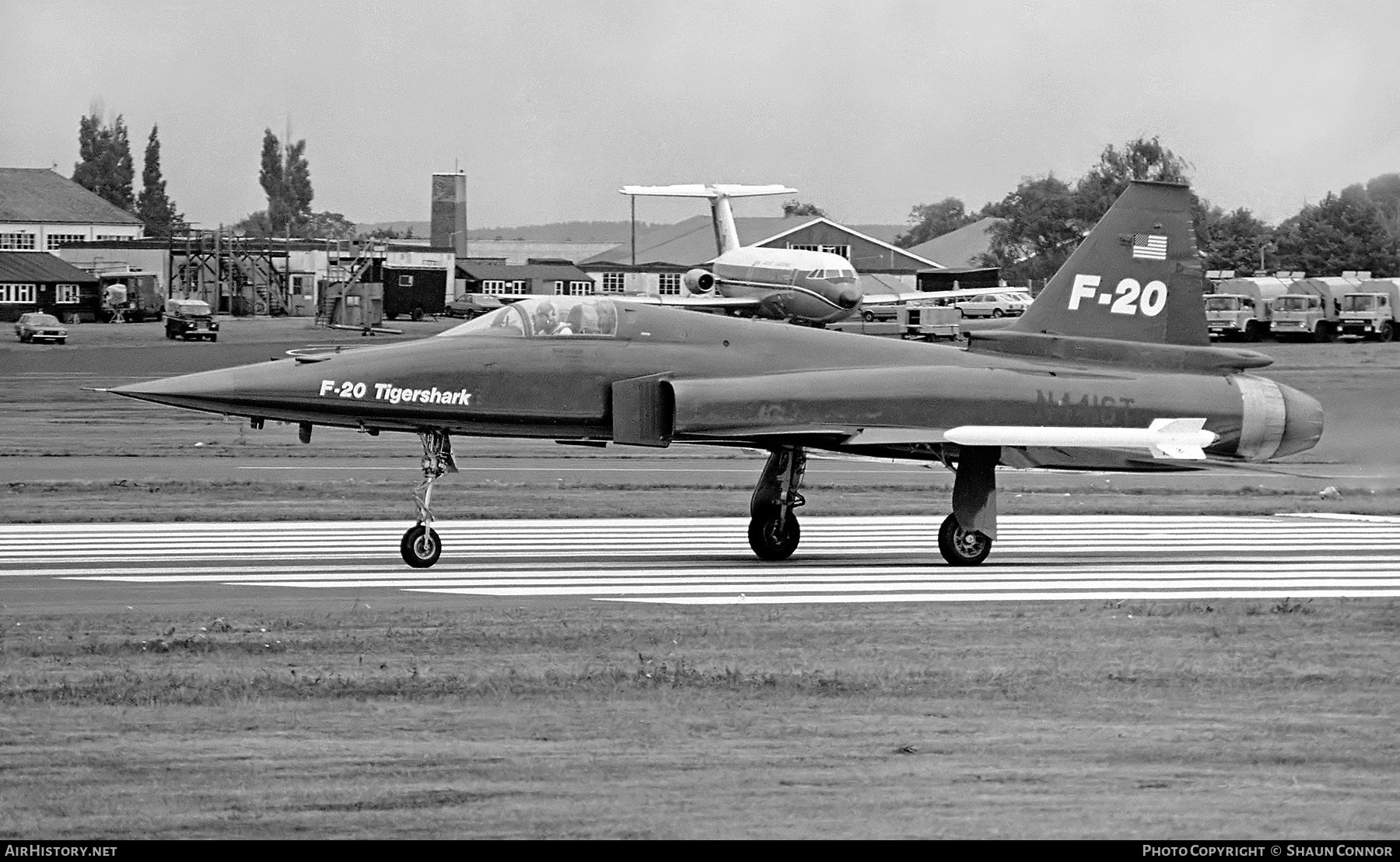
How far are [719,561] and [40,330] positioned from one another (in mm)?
57240

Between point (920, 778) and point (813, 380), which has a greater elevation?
point (813, 380)

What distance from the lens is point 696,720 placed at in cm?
886

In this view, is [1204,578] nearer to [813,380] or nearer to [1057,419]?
[1057,419]

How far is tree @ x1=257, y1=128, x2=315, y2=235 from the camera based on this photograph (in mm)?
151500

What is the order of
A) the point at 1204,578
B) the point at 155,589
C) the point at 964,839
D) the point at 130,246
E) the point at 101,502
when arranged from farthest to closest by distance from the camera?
the point at 130,246, the point at 101,502, the point at 1204,578, the point at 155,589, the point at 964,839

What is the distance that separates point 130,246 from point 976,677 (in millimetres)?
103359

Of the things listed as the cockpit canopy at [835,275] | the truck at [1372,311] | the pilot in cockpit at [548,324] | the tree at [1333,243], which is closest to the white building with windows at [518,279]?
the tree at [1333,243]

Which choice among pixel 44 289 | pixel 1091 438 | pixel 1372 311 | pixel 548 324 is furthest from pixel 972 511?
pixel 44 289

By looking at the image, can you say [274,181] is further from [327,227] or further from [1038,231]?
[1038,231]

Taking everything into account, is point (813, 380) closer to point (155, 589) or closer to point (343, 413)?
point (343, 413)

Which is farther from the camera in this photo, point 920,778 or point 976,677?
point 976,677

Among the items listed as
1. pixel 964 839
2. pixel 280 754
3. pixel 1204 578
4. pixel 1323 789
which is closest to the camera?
pixel 964 839

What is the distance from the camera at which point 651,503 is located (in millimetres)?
21266

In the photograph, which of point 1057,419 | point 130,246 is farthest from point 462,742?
point 130,246
